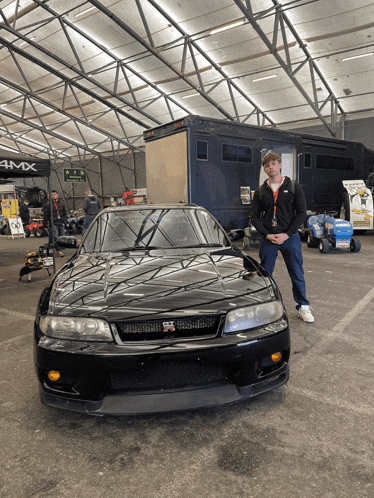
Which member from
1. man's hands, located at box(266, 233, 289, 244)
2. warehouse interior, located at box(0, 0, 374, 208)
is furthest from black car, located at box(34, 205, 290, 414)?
warehouse interior, located at box(0, 0, 374, 208)

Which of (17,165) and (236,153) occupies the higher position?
(236,153)

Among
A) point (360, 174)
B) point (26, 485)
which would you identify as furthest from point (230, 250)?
point (360, 174)

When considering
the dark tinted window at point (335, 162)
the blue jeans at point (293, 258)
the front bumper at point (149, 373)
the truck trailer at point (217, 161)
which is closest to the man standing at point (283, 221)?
the blue jeans at point (293, 258)

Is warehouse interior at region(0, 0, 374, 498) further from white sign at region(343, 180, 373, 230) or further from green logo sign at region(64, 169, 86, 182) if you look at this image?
green logo sign at region(64, 169, 86, 182)

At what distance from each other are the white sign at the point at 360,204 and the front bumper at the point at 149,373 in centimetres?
1037

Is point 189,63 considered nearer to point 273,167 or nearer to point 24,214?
point 24,214

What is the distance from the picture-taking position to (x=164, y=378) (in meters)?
2.01

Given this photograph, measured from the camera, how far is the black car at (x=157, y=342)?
194 centimetres

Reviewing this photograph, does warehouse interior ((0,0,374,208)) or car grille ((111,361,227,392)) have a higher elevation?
warehouse interior ((0,0,374,208))

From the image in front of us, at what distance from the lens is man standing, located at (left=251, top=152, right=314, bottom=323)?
378 cm

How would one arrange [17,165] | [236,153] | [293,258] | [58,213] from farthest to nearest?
[58,213]
[236,153]
[17,165]
[293,258]

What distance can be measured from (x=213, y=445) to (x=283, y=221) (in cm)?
251

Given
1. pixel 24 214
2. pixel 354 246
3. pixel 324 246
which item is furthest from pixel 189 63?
pixel 354 246

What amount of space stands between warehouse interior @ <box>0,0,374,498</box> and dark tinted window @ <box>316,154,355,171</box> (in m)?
2.72
